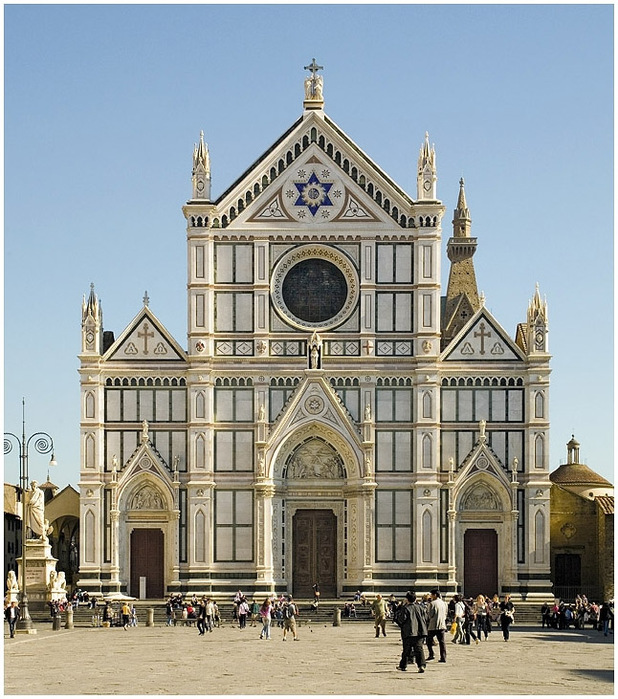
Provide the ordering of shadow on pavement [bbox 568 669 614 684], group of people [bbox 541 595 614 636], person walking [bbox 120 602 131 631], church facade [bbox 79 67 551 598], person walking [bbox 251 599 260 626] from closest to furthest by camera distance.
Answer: shadow on pavement [bbox 568 669 614 684]
person walking [bbox 120 602 131 631]
group of people [bbox 541 595 614 636]
person walking [bbox 251 599 260 626]
church facade [bbox 79 67 551 598]

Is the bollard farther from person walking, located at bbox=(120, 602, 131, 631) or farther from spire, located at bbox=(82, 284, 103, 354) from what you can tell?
spire, located at bbox=(82, 284, 103, 354)

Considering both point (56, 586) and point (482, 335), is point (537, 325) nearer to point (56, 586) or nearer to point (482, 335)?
point (482, 335)

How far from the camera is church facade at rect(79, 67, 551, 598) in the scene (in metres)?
59.8

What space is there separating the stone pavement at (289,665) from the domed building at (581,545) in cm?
1465

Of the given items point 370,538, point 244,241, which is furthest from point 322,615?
point 244,241

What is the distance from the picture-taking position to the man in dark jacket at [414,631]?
105ft

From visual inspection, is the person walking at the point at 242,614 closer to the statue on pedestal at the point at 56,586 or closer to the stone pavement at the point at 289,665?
the stone pavement at the point at 289,665

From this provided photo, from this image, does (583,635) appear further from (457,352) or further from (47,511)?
(47,511)

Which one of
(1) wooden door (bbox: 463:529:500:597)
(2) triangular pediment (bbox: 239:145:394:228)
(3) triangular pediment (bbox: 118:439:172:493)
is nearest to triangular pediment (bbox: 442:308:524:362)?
(2) triangular pediment (bbox: 239:145:394:228)

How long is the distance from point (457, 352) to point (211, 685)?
104ft

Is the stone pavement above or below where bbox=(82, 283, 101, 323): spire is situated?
below

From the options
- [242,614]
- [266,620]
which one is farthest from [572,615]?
[266,620]

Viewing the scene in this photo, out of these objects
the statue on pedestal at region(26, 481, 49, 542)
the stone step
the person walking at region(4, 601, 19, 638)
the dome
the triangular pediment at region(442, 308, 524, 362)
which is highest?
the triangular pediment at region(442, 308, 524, 362)

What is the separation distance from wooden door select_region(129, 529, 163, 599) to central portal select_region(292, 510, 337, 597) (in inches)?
203
